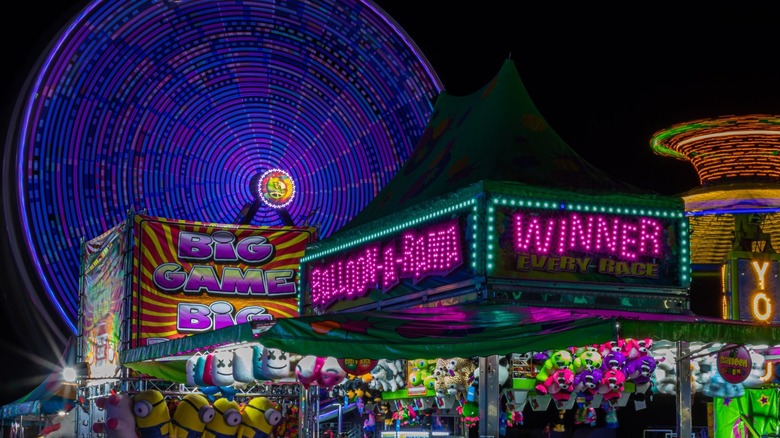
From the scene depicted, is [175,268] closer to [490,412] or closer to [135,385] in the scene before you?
[135,385]

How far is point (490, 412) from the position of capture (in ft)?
41.7

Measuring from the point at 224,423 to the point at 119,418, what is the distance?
1411 mm

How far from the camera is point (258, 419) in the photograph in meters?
16.6

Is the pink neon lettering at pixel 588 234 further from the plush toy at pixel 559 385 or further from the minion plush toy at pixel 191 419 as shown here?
the minion plush toy at pixel 191 419

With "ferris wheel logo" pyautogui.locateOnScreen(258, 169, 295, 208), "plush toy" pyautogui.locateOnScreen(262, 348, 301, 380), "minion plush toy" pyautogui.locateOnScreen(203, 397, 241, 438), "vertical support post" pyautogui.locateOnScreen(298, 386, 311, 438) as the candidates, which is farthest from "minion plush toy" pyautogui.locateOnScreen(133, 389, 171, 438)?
"ferris wheel logo" pyautogui.locateOnScreen(258, 169, 295, 208)

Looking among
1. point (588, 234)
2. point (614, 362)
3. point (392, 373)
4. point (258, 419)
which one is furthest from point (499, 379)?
point (258, 419)

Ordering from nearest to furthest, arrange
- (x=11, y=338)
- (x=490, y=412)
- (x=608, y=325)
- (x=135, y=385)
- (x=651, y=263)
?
(x=608, y=325), (x=490, y=412), (x=651, y=263), (x=135, y=385), (x=11, y=338)

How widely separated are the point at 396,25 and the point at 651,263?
13816 millimetres

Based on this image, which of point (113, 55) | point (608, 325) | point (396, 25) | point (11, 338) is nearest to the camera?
point (608, 325)

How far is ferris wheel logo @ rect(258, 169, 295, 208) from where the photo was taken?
26016 mm

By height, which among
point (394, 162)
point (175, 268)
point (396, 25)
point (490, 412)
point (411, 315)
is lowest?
point (490, 412)

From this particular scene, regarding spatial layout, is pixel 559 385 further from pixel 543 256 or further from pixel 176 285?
pixel 176 285

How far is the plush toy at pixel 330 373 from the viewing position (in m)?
14.3

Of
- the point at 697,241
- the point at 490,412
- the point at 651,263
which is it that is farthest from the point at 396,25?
the point at 490,412
